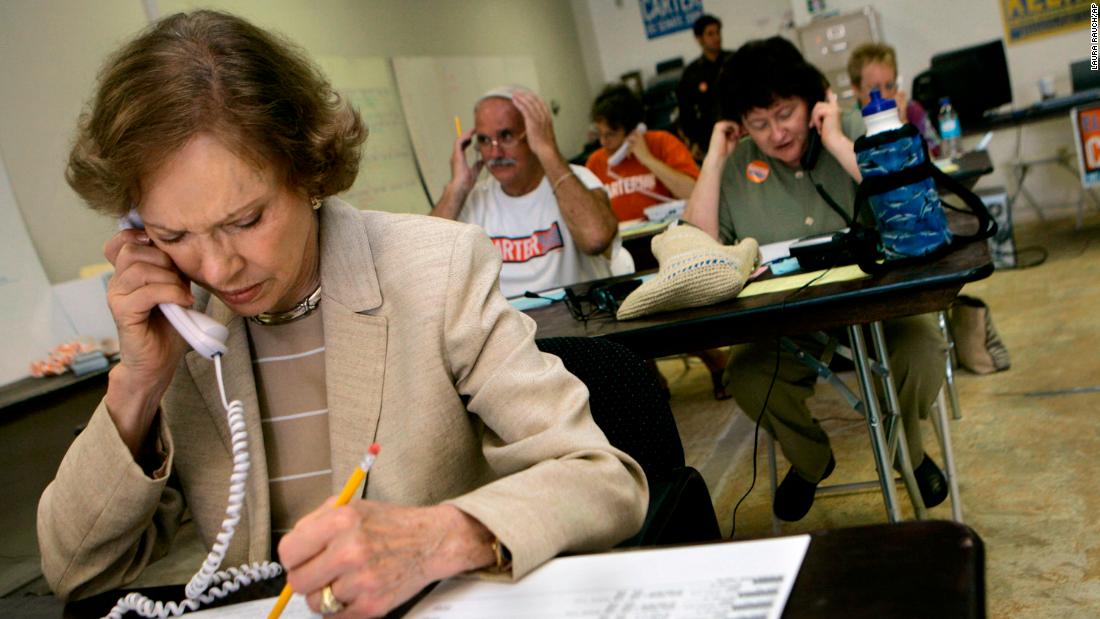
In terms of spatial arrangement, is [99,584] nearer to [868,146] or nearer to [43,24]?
[868,146]

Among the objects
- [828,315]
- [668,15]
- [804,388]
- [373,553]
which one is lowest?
[804,388]

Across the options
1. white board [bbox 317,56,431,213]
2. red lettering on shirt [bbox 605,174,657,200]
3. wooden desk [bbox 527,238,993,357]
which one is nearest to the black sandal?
red lettering on shirt [bbox 605,174,657,200]

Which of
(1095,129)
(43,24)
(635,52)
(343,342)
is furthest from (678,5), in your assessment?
(343,342)

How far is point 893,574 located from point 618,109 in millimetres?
4393

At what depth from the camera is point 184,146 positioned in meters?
1.07

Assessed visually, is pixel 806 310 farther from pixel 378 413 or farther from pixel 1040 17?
pixel 1040 17

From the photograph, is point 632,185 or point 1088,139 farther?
point 1088,139

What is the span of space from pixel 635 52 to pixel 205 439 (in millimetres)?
8688

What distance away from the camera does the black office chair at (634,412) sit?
3.94 feet

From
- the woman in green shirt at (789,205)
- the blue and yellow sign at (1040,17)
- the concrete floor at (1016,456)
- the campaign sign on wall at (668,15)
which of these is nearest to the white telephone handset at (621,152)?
the concrete floor at (1016,456)

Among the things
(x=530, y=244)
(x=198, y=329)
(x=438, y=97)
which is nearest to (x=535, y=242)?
(x=530, y=244)

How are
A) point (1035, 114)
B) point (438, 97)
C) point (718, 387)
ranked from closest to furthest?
point (718, 387) < point (1035, 114) < point (438, 97)

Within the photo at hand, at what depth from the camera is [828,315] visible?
5.87ft

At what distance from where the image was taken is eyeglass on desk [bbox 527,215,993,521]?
1.70 metres
